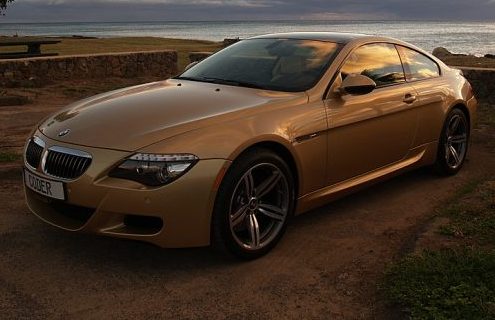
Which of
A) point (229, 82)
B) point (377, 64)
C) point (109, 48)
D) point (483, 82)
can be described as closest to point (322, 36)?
point (377, 64)

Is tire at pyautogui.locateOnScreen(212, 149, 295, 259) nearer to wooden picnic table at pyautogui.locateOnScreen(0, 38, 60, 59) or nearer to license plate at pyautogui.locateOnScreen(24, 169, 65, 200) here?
license plate at pyautogui.locateOnScreen(24, 169, 65, 200)

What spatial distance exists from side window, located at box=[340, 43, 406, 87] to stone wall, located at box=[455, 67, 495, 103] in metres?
5.41

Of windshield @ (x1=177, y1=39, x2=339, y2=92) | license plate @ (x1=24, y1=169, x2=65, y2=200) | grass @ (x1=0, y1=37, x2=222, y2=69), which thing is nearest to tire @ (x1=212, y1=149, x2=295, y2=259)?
windshield @ (x1=177, y1=39, x2=339, y2=92)

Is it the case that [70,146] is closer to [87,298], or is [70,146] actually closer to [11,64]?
[87,298]

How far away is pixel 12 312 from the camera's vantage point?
3.18m

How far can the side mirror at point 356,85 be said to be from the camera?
4.37 m

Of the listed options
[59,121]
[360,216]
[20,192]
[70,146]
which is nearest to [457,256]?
[360,216]

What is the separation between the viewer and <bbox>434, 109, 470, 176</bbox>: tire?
5777 mm

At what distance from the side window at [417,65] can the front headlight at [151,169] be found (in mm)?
2773

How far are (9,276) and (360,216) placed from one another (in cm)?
265

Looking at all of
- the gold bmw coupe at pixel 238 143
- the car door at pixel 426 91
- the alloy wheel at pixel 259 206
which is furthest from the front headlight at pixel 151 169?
the car door at pixel 426 91

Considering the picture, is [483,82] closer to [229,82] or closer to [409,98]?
[409,98]

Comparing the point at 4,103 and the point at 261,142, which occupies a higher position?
the point at 261,142

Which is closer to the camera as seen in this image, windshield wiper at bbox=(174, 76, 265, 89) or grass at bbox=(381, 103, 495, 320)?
grass at bbox=(381, 103, 495, 320)
